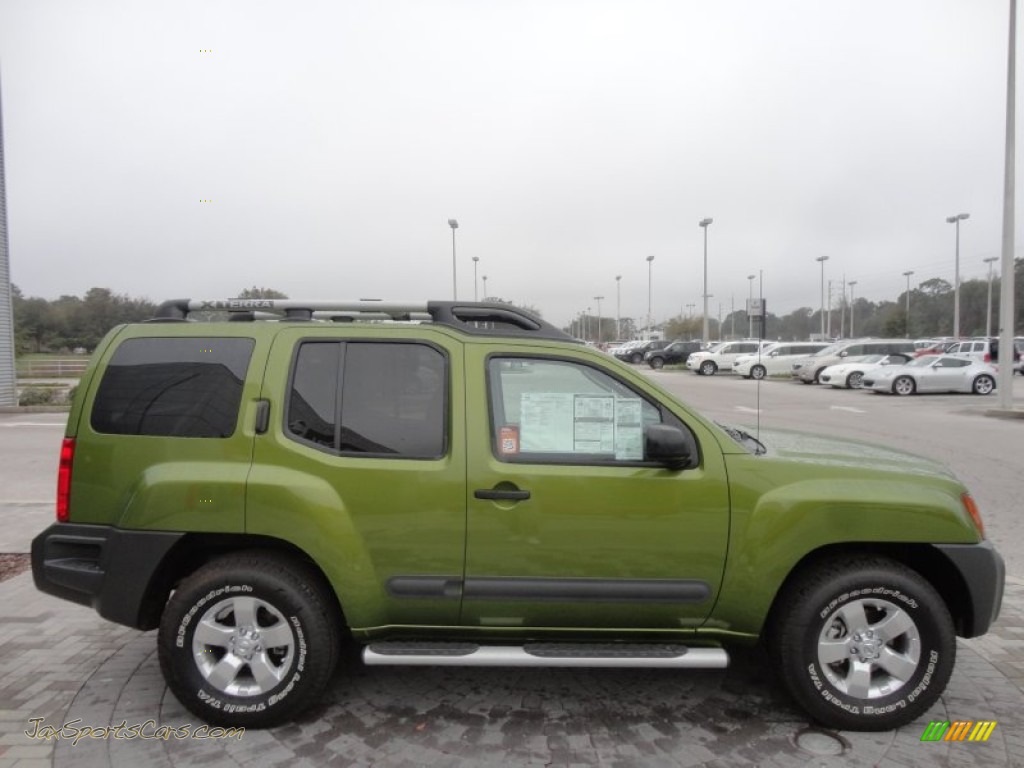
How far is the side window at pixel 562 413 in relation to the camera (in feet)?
10.3

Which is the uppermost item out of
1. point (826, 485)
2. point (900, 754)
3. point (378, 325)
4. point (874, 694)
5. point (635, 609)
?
point (378, 325)

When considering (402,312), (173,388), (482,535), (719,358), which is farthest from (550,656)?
(719,358)

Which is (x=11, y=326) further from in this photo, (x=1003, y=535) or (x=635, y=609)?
(x=1003, y=535)

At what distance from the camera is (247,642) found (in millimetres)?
3102

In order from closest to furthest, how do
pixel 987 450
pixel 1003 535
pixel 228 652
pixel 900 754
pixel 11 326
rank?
pixel 900 754, pixel 228 652, pixel 1003 535, pixel 987 450, pixel 11 326

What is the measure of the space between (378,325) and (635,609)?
182cm

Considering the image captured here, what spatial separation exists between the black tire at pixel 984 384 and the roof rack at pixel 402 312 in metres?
25.6

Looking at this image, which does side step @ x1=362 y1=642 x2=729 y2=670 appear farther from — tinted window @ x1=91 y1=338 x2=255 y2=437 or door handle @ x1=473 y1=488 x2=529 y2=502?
tinted window @ x1=91 y1=338 x2=255 y2=437

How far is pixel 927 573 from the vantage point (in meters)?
3.29

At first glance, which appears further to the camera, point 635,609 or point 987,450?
point 987,450

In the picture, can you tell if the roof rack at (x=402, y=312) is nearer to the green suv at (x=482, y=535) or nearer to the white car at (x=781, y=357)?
the green suv at (x=482, y=535)

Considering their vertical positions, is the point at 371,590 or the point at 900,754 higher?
the point at 371,590

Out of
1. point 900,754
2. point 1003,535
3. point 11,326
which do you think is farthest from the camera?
point 11,326

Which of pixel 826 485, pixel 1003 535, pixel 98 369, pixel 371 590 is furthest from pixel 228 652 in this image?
pixel 1003 535
